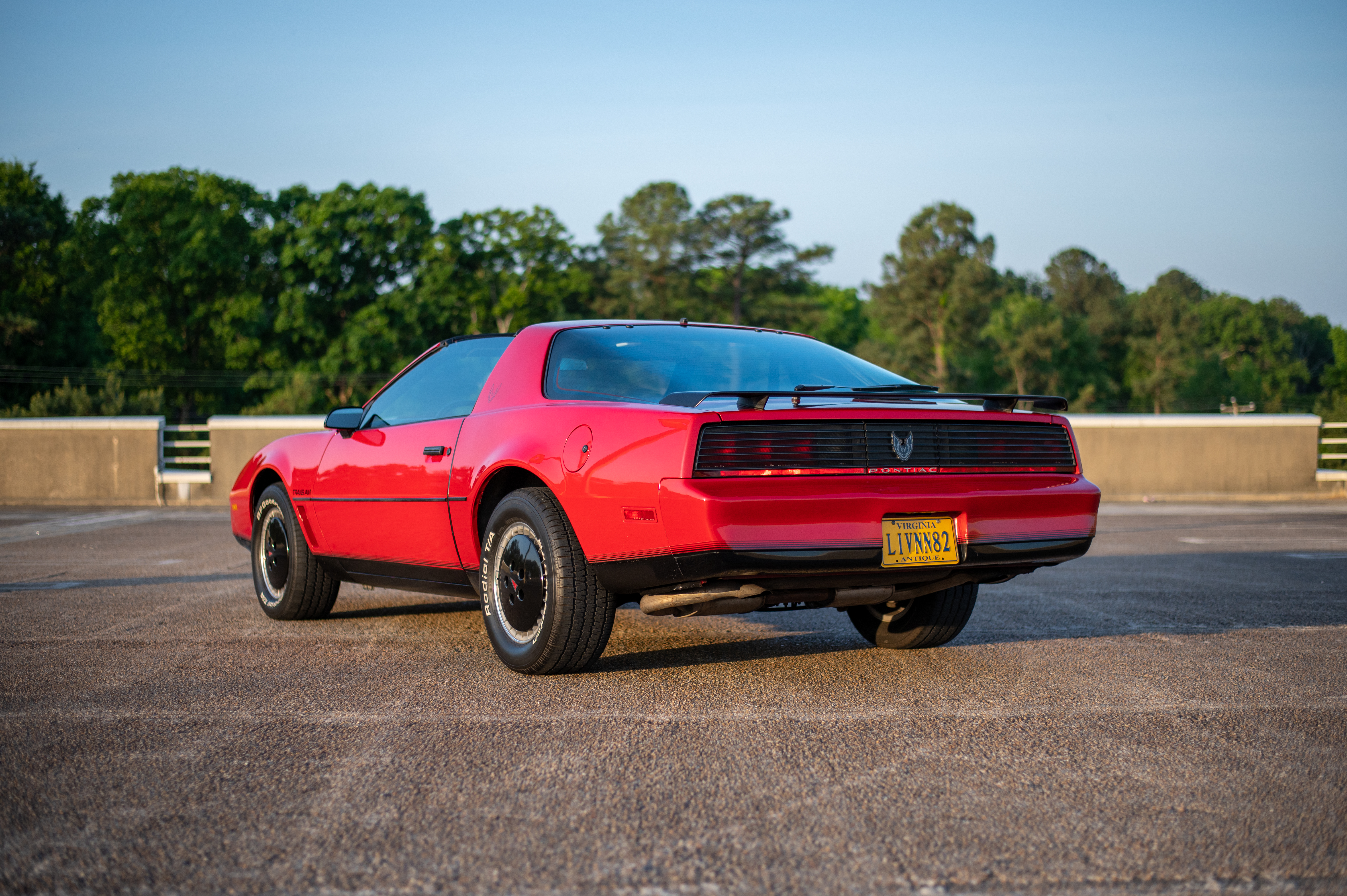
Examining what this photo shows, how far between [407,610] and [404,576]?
1347 mm

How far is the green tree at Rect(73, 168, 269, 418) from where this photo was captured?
5612cm

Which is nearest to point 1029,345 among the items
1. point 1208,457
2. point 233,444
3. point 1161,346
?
point 1161,346

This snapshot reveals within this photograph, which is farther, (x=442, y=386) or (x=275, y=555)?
(x=275, y=555)

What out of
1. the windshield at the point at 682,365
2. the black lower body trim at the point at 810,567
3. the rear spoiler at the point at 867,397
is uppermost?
the windshield at the point at 682,365

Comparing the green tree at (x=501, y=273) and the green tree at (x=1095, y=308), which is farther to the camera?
→ the green tree at (x=1095, y=308)

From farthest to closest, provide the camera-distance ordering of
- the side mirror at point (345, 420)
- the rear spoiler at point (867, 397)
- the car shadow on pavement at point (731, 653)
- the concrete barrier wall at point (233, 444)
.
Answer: the concrete barrier wall at point (233, 444)
the side mirror at point (345, 420)
the car shadow on pavement at point (731, 653)
the rear spoiler at point (867, 397)

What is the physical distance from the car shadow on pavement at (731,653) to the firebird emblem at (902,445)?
1.28m

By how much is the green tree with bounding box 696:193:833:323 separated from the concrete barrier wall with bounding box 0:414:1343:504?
136 ft

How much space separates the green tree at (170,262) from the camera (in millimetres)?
56125

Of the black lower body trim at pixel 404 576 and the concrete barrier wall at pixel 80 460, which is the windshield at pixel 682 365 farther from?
the concrete barrier wall at pixel 80 460

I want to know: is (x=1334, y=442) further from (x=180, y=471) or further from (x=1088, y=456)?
(x=180, y=471)

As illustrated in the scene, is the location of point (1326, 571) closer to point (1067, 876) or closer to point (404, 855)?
point (1067, 876)

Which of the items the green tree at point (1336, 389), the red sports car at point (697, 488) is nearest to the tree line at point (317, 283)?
the green tree at point (1336, 389)

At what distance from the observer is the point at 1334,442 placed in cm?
2072
